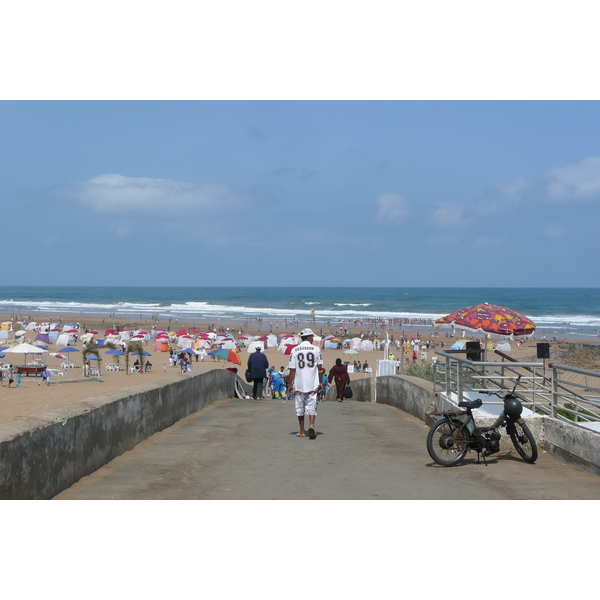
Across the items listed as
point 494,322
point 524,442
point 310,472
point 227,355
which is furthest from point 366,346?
point 310,472

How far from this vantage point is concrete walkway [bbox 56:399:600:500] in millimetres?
5508

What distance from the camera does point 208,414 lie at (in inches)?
439

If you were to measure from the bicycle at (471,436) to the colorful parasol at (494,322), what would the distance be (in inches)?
157

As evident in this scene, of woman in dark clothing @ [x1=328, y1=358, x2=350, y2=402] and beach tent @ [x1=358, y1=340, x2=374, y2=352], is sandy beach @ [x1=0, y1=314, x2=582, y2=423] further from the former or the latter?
woman in dark clothing @ [x1=328, y1=358, x2=350, y2=402]

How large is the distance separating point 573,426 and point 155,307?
94.8m

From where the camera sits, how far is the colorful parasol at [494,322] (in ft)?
35.7

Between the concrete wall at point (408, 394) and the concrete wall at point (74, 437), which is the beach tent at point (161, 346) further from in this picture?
the concrete wall at point (74, 437)

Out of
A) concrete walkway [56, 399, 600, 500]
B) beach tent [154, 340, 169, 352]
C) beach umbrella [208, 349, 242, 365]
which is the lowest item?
beach tent [154, 340, 169, 352]

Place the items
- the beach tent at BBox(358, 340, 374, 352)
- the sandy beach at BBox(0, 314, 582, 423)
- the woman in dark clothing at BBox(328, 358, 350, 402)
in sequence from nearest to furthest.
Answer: the woman in dark clothing at BBox(328, 358, 350, 402) < the sandy beach at BBox(0, 314, 582, 423) < the beach tent at BBox(358, 340, 374, 352)

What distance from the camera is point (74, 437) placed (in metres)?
5.58

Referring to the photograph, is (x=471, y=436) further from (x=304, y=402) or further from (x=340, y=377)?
(x=340, y=377)

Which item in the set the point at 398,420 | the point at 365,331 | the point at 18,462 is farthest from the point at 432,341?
the point at 18,462

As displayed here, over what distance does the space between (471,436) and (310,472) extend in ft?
6.25

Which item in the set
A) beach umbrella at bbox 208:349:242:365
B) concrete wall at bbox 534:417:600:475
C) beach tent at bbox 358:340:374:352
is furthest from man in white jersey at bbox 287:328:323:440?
beach tent at bbox 358:340:374:352
